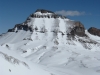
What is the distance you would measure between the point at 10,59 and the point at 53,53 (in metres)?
50.1

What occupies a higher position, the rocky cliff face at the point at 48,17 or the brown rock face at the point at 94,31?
the rocky cliff face at the point at 48,17

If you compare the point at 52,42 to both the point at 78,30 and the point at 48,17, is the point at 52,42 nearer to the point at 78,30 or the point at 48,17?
the point at 78,30

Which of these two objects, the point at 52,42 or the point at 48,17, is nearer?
the point at 52,42

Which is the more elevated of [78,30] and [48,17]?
[48,17]

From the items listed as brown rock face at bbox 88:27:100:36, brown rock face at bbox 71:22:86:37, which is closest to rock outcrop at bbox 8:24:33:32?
brown rock face at bbox 71:22:86:37

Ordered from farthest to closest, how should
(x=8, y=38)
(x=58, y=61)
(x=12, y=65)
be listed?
(x=8, y=38), (x=58, y=61), (x=12, y=65)

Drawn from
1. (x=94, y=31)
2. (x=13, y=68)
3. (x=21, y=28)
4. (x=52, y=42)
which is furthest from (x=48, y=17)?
(x=13, y=68)

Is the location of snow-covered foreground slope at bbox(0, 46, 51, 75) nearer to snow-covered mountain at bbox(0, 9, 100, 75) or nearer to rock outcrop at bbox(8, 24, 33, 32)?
snow-covered mountain at bbox(0, 9, 100, 75)

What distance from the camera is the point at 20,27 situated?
10006 centimetres

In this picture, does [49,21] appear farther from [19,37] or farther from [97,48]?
[97,48]

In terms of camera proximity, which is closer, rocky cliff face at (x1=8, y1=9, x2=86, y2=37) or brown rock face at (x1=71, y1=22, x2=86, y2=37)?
brown rock face at (x1=71, y1=22, x2=86, y2=37)

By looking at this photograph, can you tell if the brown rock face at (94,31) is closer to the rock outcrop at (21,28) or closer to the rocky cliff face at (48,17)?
the rocky cliff face at (48,17)

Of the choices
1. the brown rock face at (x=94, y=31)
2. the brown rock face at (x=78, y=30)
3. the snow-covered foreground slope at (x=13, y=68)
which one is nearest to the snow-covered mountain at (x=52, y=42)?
the brown rock face at (x=78, y=30)

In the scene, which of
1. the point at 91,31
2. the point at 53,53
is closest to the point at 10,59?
the point at 53,53
